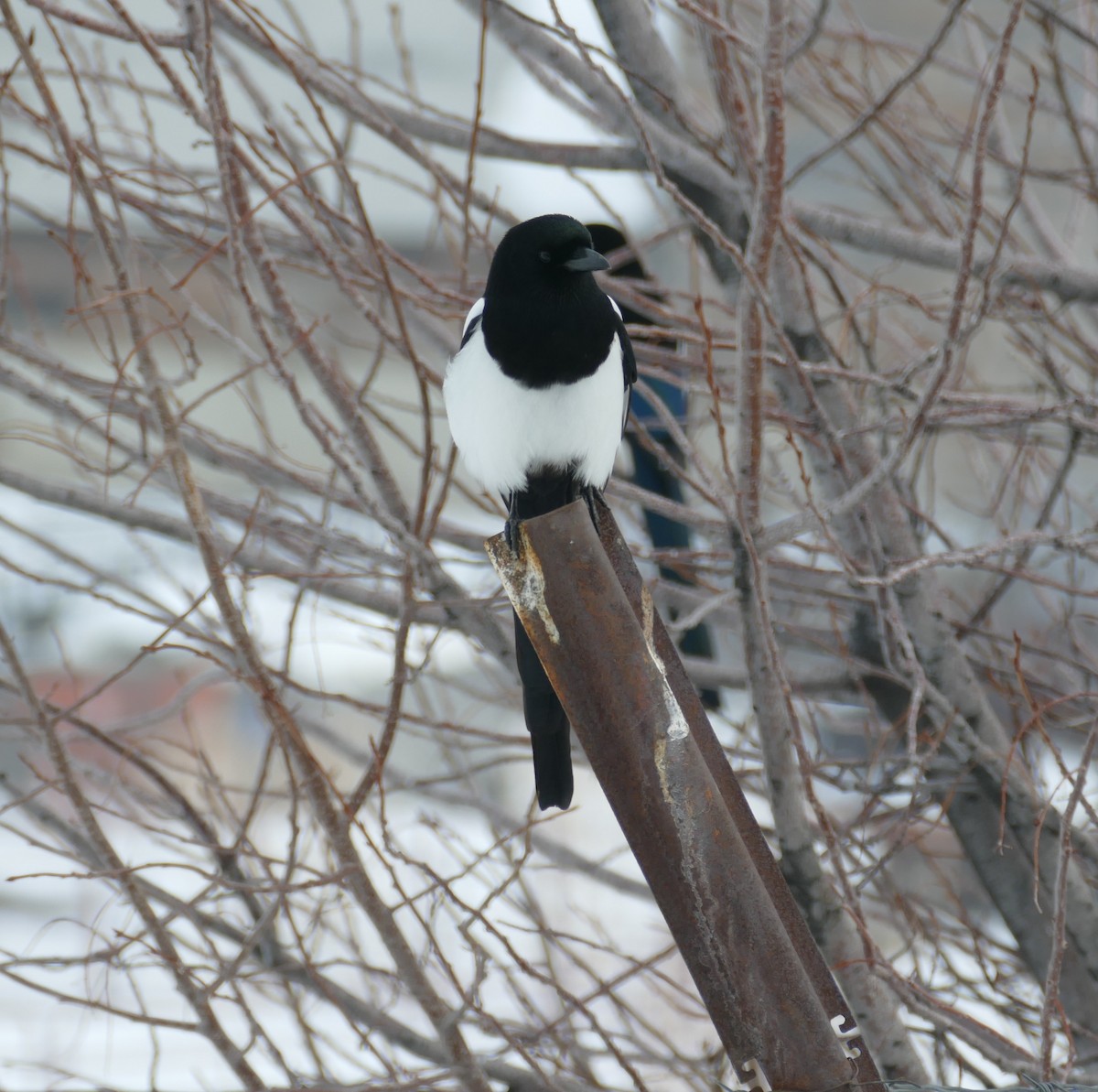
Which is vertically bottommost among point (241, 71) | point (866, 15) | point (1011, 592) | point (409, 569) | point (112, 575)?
point (409, 569)

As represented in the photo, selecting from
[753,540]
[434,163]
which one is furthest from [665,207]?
[753,540]

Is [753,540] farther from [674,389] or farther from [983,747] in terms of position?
[674,389]

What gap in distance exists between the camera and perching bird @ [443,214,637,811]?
5.02 feet

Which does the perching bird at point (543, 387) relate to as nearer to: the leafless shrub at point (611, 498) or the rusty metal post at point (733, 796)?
the leafless shrub at point (611, 498)

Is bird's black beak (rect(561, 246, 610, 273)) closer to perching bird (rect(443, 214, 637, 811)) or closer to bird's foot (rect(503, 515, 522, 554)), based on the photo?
perching bird (rect(443, 214, 637, 811))

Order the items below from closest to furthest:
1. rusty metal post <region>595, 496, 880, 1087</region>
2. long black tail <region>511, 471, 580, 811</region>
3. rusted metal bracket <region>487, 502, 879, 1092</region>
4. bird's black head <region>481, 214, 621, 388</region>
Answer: rusted metal bracket <region>487, 502, 879, 1092</region>
rusty metal post <region>595, 496, 880, 1087</region>
long black tail <region>511, 471, 580, 811</region>
bird's black head <region>481, 214, 621, 388</region>

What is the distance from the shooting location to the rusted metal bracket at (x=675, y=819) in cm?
116

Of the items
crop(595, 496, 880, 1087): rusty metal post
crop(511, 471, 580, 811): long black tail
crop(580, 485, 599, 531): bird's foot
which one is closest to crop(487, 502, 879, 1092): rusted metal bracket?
crop(595, 496, 880, 1087): rusty metal post

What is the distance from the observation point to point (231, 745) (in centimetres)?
970

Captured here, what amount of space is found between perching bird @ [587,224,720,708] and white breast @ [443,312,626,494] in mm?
375

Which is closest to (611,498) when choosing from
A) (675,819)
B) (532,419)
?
(532,419)

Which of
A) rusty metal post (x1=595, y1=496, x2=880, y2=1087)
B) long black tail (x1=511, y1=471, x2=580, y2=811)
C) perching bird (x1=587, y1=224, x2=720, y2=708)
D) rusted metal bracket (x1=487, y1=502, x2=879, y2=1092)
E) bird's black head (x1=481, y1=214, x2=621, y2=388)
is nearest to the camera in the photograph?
rusted metal bracket (x1=487, y1=502, x2=879, y2=1092)

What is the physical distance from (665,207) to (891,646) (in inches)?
45.2

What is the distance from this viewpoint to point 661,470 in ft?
9.33
